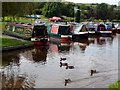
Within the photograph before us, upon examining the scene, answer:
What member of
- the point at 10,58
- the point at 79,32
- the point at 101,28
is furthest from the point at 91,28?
the point at 10,58

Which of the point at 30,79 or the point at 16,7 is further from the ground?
the point at 16,7

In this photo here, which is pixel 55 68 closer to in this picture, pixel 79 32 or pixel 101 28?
pixel 79 32

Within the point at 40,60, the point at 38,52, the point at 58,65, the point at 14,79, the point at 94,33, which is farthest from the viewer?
the point at 94,33

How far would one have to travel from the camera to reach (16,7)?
1160 inches

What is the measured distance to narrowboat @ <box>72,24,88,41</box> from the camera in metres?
40.4

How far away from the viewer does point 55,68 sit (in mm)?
21422

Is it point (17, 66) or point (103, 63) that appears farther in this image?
point (103, 63)

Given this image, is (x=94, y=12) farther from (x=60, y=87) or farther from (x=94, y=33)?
(x=60, y=87)

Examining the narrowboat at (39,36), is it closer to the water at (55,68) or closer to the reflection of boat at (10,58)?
the water at (55,68)

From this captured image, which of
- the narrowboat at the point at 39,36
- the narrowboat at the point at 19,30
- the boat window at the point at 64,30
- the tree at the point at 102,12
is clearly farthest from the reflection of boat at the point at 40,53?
the tree at the point at 102,12

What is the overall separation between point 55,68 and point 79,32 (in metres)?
20.4

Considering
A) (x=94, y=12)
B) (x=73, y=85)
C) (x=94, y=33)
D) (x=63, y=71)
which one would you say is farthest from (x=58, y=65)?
(x=94, y=12)

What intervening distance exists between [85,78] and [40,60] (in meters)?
6.44

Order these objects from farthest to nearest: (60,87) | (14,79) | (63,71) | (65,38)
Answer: (65,38) < (63,71) < (14,79) < (60,87)
